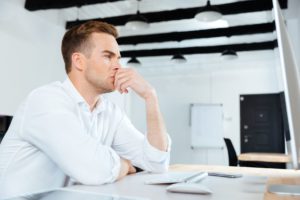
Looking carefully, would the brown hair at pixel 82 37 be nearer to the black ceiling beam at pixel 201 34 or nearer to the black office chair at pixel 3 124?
the black office chair at pixel 3 124

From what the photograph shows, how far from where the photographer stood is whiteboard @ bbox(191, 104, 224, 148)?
318 inches

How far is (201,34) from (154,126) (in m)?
4.78

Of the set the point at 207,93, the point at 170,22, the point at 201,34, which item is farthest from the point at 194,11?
the point at 207,93

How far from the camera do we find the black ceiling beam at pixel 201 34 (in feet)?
18.1

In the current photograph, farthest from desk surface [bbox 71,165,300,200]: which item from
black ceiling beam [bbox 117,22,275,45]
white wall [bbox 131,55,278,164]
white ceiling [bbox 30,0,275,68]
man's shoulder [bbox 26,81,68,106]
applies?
white wall [bbox 131,55,278,164]

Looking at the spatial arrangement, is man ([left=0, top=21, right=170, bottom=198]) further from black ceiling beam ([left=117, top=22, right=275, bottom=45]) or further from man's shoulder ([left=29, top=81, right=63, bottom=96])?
black ceiling beam ([left=117, top=22, right=275, bottom=45])

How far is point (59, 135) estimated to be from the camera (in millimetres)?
1045

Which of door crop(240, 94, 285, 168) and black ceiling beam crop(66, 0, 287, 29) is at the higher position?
black ceiling beam crop(66, 0, 287, 29)

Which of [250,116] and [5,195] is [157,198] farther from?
[250,116]

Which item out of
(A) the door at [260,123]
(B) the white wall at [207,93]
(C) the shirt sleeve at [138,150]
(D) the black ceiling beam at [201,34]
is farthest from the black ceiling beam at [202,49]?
(C) the shirt sleeve at [138,150]

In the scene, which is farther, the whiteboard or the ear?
the whiteboard

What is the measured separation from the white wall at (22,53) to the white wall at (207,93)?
4.02 meters

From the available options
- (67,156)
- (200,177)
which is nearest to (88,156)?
(67,156)

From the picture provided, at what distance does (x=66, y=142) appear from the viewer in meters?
1.03
